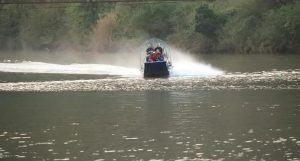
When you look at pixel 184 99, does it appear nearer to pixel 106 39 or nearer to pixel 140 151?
pixel 140 151

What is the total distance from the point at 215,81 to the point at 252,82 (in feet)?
9.24

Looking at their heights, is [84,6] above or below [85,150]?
above

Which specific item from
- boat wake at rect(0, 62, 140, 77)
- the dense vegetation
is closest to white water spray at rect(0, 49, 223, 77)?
boat wake at rect(0, 62, 140, 77)

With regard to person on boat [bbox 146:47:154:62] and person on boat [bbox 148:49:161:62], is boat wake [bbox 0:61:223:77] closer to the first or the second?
person on boat [bbox 148:49:161:62]

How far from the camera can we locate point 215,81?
2172 inches

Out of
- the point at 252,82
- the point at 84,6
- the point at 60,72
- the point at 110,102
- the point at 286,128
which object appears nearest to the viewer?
the point at 286,128

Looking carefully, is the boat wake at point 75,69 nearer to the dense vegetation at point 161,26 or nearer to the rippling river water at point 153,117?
the rippling river water at point 153,117

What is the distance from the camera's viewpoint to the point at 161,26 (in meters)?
112

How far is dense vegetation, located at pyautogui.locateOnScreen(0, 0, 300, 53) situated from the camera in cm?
9488

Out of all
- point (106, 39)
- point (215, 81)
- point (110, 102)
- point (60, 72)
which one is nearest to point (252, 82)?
point (215, 81)

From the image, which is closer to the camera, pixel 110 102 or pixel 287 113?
pixel 287 113

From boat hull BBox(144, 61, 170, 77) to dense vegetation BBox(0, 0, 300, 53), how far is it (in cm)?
3419

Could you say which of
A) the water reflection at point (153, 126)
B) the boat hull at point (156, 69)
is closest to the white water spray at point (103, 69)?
the boat hull at point (156, 69)

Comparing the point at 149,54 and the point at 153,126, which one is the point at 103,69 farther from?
the point at 153,126
